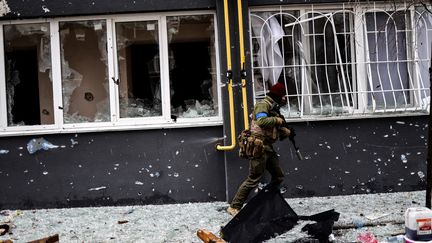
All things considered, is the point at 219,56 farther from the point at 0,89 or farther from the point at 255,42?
the point at 0,89

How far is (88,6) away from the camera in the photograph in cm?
733

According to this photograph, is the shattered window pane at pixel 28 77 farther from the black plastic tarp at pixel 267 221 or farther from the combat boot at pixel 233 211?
the black plastic tarp at pixel 267 221

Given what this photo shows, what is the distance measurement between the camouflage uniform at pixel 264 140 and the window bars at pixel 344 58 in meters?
1.30

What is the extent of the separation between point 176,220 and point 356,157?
275 cm

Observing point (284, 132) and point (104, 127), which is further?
point (104, 127)

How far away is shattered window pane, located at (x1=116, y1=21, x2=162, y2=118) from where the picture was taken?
758 centimetres

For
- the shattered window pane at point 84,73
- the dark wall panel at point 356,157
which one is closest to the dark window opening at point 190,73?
the shattered window pane at point 84,73

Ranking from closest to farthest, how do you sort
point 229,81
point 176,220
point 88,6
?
point 176,220
point 229,81
point 88,6

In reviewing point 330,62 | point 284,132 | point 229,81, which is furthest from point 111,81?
point 330,62

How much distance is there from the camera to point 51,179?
7402mm

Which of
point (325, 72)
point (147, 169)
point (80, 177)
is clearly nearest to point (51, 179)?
point (80, 177)

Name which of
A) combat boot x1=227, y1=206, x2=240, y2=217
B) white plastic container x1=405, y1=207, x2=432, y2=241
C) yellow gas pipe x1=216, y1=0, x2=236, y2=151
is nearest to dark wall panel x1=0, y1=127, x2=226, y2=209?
yellow gas pipe x1=216, y1=0, x2=236, y2=151

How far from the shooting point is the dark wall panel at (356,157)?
24.3 ft

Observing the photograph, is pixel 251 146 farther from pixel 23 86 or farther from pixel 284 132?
pixel 23 86
